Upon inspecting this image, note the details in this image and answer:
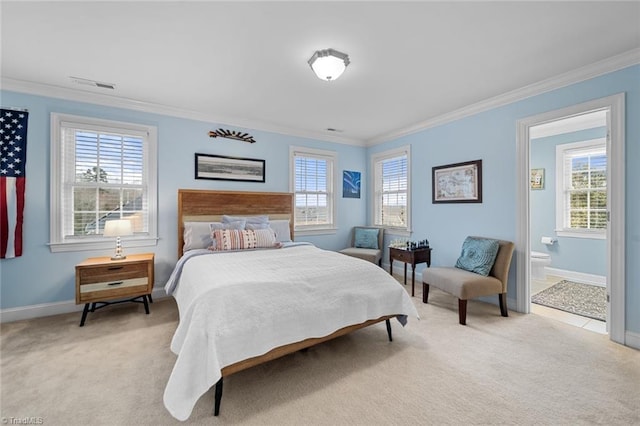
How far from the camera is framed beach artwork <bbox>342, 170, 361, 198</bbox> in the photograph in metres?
5.33

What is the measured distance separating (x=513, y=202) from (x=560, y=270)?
2.68 metres

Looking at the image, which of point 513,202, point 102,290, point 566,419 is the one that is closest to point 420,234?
point 513,202

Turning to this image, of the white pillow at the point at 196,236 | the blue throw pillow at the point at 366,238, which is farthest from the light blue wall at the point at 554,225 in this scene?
the white pillow at the point at 196,236

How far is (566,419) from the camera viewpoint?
5.17ft

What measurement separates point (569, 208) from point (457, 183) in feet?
8.28

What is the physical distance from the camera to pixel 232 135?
4.16m

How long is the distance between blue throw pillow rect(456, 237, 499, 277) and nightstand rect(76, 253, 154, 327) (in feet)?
12.7

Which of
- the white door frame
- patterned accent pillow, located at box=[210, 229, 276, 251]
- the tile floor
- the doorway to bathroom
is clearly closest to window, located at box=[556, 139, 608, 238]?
the doorway to bathroom

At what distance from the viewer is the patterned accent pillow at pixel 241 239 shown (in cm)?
330

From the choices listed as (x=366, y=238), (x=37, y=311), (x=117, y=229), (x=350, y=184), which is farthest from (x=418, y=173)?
(x=37, y=311)

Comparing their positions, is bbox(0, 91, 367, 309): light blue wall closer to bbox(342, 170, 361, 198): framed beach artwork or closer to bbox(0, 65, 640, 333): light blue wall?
bbox(0, 65, 640, 333): light blue wall

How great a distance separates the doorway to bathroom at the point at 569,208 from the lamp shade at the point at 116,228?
544 centimetres

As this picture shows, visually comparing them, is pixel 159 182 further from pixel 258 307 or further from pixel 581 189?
pixel 581 189

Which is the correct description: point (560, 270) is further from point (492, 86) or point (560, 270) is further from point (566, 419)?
point (566, 419)
